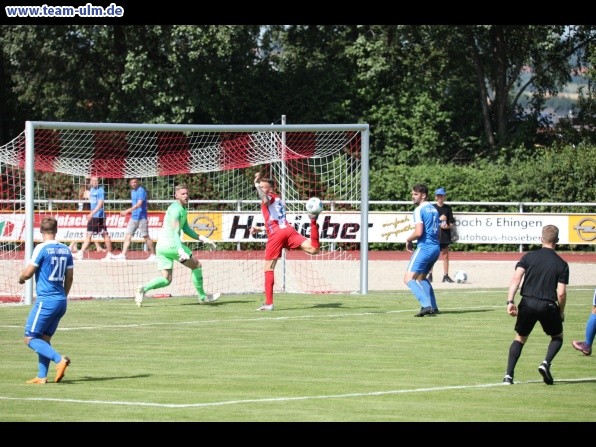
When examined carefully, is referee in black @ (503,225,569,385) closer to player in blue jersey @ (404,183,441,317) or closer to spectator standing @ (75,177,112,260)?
player in blue jersey @ (404,183,441,317)

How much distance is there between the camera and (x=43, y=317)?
12.2 metres

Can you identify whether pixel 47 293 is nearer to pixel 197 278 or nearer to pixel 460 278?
pixel 197 278

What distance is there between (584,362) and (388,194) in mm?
23604

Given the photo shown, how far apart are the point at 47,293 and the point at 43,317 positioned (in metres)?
0.26

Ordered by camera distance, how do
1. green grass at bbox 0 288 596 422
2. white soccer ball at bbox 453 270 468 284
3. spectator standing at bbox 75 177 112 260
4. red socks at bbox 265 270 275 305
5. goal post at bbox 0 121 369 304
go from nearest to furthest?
green grass at bbox 0 288 596 422
red socks at bbox 265 270 275 305
goal post at bbox 0 121 369 304
white soccer ball at bbox 453 270 468 284
spectator standing at bbox 75 177 112 260

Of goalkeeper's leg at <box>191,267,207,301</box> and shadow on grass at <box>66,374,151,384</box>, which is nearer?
shadow on grass at <box>66,374,151,384</box>

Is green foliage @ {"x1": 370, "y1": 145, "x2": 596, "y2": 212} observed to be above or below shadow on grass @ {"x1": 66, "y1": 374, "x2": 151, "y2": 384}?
above

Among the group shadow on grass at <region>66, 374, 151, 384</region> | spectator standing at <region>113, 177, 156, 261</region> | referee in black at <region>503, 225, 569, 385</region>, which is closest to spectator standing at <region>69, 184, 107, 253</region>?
spectator standing at <region>113, 177, 156, 261</region>

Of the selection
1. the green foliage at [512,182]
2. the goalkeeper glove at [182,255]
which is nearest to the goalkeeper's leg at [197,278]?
the goalkeeper glove at [182,255]

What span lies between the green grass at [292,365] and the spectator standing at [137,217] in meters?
7.82

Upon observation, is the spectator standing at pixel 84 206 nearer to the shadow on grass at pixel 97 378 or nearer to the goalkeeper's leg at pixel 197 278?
the goalkeeper's leg at pixel 197 278

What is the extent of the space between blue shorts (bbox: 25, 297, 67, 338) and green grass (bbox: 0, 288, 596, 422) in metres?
0.57

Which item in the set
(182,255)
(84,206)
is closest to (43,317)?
(182,255)

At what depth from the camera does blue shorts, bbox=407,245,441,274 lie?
18406 millimetres
